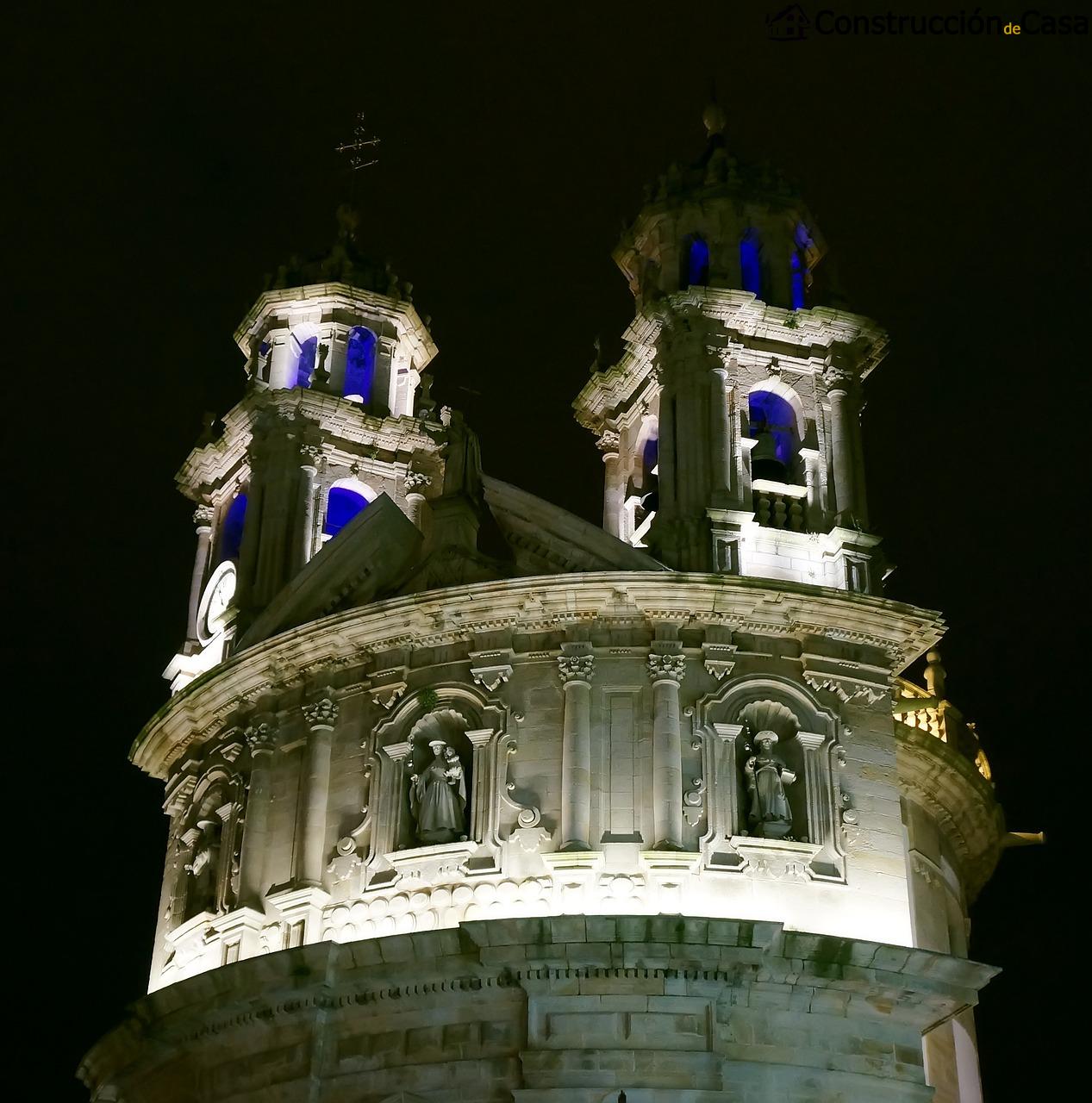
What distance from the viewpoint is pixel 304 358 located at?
3694 cm

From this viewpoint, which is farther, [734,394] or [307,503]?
[307,503]

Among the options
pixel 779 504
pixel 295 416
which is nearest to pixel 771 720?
pixel 779 504

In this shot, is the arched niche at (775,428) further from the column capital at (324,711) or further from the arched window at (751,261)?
the column capital at (324,711)

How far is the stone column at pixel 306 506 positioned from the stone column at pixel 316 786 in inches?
178

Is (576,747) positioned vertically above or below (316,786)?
below

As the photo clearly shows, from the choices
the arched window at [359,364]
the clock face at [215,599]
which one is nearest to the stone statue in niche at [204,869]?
the clock face at [215,599]

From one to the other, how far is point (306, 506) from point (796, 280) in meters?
9.26

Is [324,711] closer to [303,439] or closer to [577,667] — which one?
[577,667]

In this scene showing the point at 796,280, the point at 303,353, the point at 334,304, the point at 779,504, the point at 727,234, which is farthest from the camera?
the point at 334,304

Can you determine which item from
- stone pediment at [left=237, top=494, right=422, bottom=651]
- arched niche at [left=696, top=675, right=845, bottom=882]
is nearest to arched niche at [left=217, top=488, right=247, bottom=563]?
stone pediment at [left=237, top=494, right=422, bottom=651]

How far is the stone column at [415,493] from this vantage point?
35812 millimetres

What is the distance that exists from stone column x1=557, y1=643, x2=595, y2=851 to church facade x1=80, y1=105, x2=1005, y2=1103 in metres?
0.04

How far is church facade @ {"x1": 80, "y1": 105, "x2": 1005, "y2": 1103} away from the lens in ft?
84.0

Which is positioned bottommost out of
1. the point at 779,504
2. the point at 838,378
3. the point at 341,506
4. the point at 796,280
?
the point at 779,504
